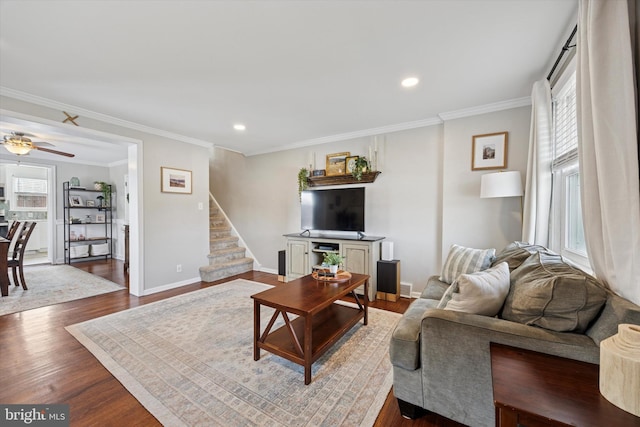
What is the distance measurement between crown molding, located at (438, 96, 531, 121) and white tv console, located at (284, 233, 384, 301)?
178cm

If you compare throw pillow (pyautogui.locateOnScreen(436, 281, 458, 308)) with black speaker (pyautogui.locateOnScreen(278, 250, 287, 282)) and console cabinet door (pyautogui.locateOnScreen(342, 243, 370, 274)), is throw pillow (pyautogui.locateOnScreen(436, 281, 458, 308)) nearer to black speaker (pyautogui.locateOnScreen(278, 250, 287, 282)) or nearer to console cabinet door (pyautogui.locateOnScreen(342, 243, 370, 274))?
console cabinet door (pyautogui.locateOnScreen(342, 243, 370, 274))

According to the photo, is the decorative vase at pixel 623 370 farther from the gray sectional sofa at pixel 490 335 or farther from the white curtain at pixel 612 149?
the white curtain at pixel 612 149

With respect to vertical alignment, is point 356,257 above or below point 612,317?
below

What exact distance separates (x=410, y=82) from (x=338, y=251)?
2292 mm

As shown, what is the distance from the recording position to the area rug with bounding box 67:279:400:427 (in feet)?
4.90

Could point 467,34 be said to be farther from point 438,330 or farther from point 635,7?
point 438,330

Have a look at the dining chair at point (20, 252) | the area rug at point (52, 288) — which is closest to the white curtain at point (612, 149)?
the area rug at point (52, 288)

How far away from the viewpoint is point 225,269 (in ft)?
14.7

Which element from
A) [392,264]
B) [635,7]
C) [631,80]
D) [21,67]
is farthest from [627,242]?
[21,67]

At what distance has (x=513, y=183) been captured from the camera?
8.11ft

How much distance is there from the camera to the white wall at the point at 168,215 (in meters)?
3.59

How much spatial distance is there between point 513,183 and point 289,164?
3.32 metres

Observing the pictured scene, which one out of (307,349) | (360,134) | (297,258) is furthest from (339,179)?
(307,349)

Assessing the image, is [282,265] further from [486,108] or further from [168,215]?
[486,108]
